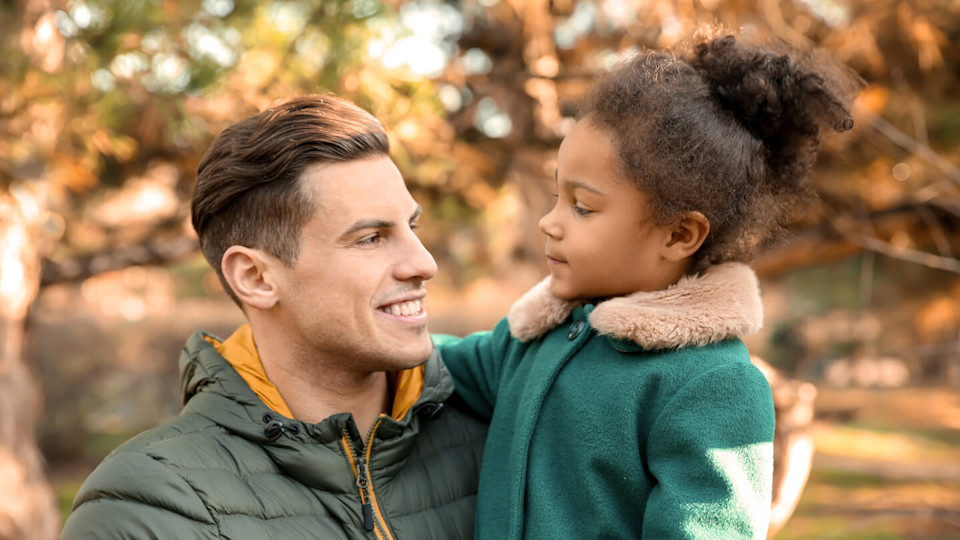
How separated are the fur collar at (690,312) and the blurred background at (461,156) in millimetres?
820

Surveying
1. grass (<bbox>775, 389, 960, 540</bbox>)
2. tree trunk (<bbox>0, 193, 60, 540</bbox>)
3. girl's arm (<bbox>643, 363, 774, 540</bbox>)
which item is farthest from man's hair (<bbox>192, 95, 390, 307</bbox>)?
grass (<bbox>775, 389, 960, 540</bbox>)

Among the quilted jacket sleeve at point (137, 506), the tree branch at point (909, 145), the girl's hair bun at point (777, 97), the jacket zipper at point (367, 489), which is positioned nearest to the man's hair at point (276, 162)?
the jacket zipper at point (367, 489)

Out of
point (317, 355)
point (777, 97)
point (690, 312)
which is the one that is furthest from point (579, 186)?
point (317, 355)

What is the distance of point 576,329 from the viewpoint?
1.80 meters

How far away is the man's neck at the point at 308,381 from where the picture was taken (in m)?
1.88

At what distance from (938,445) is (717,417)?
25.9ft

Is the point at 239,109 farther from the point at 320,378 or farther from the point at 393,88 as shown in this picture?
the point at 320,378

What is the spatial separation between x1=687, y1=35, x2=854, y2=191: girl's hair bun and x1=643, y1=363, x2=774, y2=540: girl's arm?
1.81ft

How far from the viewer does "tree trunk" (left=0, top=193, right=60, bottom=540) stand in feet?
13.6

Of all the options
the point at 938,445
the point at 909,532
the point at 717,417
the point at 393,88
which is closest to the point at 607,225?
the point at 717,417

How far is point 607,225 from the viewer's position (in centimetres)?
175

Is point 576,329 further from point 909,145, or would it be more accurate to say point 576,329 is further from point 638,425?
point 909,145

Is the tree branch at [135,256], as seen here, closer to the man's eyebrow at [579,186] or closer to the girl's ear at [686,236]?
the man's eyebrow at [579,186]

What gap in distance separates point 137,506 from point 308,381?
47 cm
